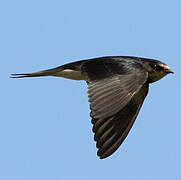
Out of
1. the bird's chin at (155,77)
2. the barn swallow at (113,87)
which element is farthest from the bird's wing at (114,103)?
the bird's chin at (155,77)

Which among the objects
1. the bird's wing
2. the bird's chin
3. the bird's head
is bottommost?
the bird's wing

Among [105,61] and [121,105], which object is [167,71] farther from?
[121,105]

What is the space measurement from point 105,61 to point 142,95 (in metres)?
0.65

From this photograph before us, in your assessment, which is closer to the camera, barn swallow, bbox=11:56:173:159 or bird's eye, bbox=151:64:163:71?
barn swallow, bbox=11:56:173:159

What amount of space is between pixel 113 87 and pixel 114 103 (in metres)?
0.35

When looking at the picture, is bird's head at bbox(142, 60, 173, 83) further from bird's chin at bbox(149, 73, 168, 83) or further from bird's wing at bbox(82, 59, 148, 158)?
bird's wing at bbox(82, 59, 148, 158)

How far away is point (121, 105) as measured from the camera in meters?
9.19

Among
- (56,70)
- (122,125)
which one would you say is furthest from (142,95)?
(56,70)

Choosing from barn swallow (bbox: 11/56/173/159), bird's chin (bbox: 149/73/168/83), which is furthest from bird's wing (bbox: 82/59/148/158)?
bird's chin (bbox: 149/73/168/83)

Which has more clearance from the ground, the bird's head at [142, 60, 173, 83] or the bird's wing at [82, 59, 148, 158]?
the bird's head at [142, 60, 173, 83]

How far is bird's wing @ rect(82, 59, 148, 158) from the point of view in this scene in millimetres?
9156

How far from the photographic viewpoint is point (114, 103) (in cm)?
920

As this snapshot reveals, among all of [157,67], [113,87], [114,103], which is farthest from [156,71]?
[114,103]

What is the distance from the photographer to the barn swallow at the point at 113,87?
9.26 m
